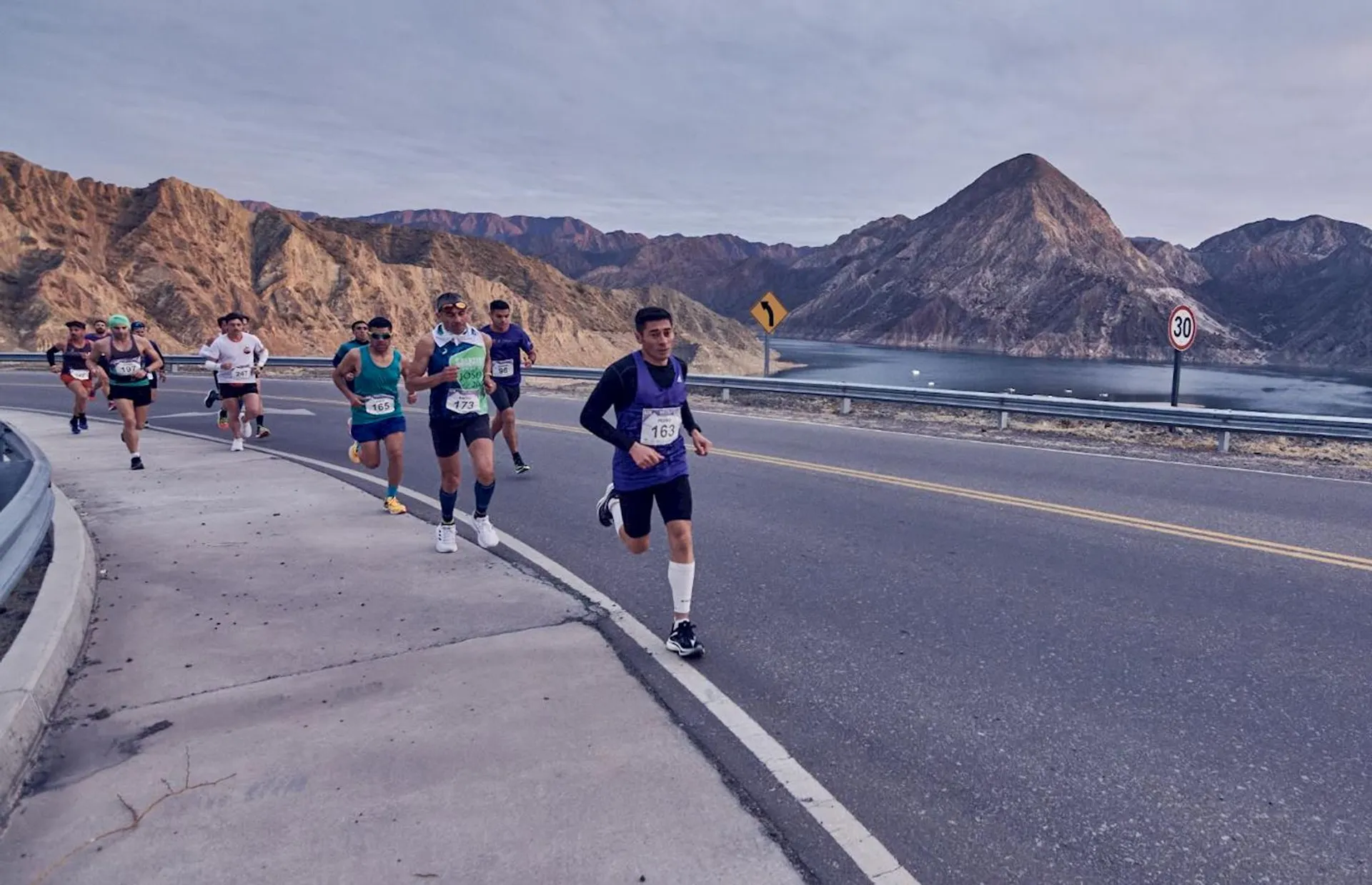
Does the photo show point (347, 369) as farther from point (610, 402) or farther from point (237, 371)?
point (237, 371)

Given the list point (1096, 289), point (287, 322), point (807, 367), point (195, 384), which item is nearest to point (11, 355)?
point (195, 384)

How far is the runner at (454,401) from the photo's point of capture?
271 inches

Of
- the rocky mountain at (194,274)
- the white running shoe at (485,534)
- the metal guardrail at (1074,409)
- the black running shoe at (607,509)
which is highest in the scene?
the rocky mountain at (194,274)

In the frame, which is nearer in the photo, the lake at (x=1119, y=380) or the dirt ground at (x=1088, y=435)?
the dirt ground at (x=1088, y=435)

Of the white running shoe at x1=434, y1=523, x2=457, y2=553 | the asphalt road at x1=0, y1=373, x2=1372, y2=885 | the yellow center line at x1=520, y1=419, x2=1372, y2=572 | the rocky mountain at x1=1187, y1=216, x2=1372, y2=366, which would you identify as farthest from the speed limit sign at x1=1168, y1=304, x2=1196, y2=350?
the rocky mountain at x1=1187, y1=216, x2=1372, y2=366

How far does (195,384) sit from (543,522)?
20797mm

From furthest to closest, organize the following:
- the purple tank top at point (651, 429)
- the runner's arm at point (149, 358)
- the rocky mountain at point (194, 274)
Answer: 1. the rocky mountain at point (194, 274)
2. the runner's arm at point (149, 358)
3. the purple tank top at point (651, 429)

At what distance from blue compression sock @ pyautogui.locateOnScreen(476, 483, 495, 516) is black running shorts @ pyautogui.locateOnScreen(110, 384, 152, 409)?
20.5ft

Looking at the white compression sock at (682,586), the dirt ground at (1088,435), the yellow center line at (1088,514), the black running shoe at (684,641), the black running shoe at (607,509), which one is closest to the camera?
the black running shoe at (684,641)

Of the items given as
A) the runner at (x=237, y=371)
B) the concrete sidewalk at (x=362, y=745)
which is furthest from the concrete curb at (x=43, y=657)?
the runner at (x=237, y=371)

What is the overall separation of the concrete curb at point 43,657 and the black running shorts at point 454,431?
97.1 inches

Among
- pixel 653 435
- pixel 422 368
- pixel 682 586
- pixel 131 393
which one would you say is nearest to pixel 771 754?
pixel 682 586

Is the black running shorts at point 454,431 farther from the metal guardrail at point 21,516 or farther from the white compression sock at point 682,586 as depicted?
the white compression sock at point 682,586

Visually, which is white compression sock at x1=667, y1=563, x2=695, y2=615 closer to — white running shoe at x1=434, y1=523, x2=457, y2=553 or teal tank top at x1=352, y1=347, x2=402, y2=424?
white running shoe at x1=434, y1=523, x2=457, y2=553
